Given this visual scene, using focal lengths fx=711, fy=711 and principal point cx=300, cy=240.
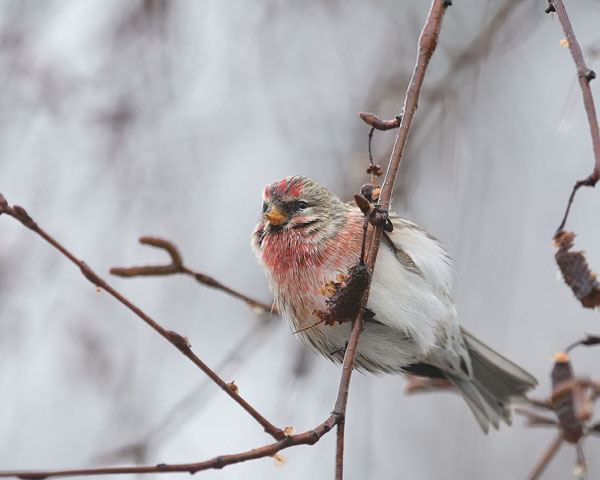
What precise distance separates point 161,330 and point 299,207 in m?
1.92

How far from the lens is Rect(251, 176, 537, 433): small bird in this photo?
11.8ft

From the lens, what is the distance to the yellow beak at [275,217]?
12.4 feet

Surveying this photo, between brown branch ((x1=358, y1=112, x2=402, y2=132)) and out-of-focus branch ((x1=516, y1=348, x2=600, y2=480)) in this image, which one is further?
brown branch ((x1=358, y1=112, x2=402, y2=132))

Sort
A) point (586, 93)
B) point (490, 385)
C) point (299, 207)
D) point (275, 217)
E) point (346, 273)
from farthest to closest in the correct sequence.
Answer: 1. point (490, 385)
2. point (299, 207)
3. point (275, 217)
4. point (346, 273)
5. point (586, 93)

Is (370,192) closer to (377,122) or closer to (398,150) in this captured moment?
(377,122)

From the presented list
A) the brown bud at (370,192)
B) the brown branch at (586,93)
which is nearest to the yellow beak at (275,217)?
the brown bud at (370,192)

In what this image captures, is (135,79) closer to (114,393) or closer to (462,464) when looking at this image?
(114,393)

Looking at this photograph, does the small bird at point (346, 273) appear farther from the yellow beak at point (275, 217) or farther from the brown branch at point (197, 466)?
the brown branch at point (197, 466)

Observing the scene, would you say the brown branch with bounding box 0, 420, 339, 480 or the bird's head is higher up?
the bird's head

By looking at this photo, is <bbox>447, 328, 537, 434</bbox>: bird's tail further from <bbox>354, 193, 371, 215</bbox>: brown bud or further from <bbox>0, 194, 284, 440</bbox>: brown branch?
<bbox>0, 194, 284, 440</bbox>: brown branch

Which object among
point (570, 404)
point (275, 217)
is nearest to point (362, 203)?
point (570, 404)

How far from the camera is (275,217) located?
12.4 ft

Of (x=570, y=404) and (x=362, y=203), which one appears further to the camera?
(x=362, y=203)

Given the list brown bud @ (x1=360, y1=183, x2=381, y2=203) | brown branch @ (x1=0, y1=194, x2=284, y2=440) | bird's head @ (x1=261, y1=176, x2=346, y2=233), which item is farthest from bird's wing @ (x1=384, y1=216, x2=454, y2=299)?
brown branch @ (x1=0, y1=194, x2=284, y2=440)
